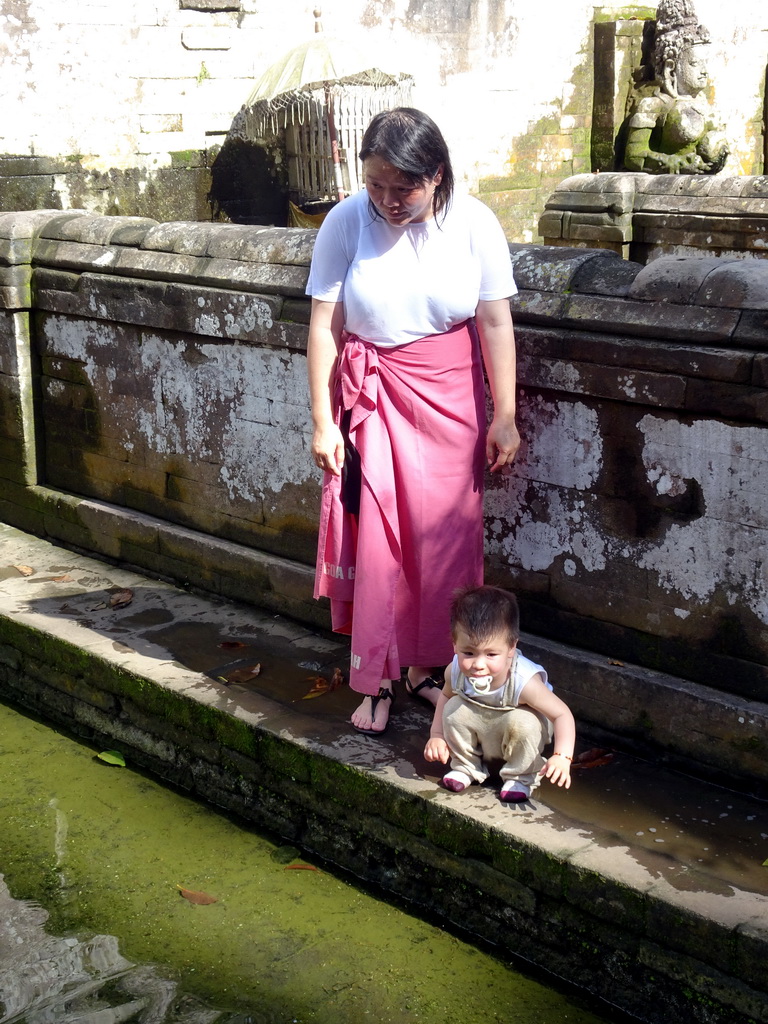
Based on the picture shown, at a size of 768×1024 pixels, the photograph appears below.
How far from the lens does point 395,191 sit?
314cm

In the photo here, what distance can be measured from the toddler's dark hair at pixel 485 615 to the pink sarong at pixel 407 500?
15.3 inches

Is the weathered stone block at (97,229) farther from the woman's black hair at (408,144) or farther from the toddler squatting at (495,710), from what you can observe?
the toddler squatting at (495,710)

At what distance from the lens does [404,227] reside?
3.30 metres

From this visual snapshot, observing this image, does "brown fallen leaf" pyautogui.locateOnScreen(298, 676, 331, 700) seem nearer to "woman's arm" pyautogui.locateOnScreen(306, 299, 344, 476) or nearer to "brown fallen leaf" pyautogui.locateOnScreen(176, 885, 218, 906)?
"brown fallen leaf" pyautogui.locateOnScreen(176, 885, 218, 906)

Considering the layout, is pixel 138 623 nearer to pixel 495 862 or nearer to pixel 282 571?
pixel 282 571

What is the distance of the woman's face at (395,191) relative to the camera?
122 inches

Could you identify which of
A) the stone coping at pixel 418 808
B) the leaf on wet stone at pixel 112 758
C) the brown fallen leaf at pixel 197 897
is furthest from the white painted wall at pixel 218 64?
the brown fallen leaf at pixel 197 897

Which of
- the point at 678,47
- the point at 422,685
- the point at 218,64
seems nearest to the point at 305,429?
the point at 422,685

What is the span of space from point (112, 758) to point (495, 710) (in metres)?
1.72

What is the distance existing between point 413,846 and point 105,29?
26.2 ft

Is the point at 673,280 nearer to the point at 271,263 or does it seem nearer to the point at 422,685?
the point at 422,685

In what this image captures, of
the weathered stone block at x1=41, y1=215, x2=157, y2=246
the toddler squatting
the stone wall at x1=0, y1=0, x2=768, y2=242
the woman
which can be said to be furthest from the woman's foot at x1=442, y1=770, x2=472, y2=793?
the stone wall at x1=0, y1=0, x2=768, y2=242

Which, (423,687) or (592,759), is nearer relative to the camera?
(592,759)

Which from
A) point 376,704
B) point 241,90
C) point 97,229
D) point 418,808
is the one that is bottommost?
point 418,808
